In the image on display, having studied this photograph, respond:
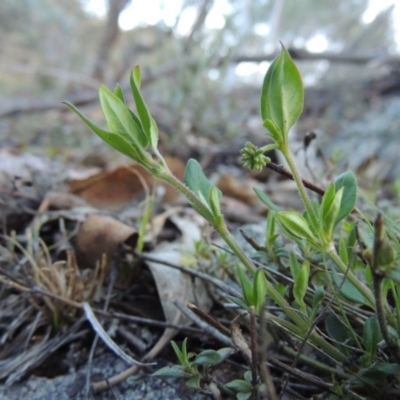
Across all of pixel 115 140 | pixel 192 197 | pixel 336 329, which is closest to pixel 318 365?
pixel 336 329

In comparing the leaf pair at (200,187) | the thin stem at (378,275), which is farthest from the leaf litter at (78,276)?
the thin stem at (378,275)

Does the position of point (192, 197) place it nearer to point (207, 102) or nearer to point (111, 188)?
point (111, 188)

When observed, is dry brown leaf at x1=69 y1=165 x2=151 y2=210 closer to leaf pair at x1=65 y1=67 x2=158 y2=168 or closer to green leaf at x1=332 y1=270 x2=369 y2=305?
leaf pair at x1=65 y1=67 x2=158 y2=168

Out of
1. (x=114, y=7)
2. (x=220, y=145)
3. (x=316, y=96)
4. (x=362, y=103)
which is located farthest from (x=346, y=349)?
(x=114, y=7)

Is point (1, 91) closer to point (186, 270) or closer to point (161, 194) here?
point (161, 194)

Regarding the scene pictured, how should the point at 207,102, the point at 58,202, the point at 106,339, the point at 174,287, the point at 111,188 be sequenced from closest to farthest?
the point at 106,339, the point at 174,287, the point at 58,202, the point at 111,188, the point at 207,102

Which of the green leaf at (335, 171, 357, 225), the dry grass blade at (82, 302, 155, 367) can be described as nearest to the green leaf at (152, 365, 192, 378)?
the dry grass blade at (82, 302, 155, 367)

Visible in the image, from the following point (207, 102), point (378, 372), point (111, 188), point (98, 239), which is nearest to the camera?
point (378, 372)
